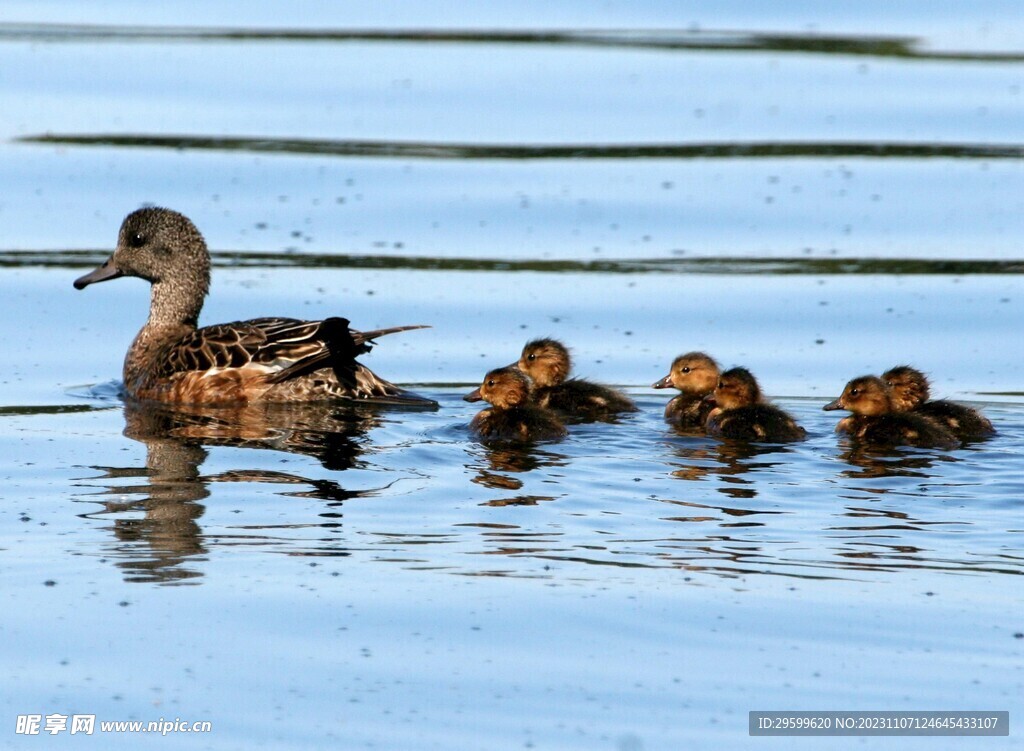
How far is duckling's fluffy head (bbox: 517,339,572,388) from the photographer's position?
11328 mm

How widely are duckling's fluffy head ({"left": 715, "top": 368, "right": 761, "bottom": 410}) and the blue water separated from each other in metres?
0.41

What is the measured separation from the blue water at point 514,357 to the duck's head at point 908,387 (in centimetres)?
45

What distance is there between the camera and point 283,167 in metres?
17.2

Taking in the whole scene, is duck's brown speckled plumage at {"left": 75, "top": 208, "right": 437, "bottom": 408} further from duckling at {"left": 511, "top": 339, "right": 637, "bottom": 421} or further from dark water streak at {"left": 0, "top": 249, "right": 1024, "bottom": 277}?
dark water streak at {"left": 0, "top": 249, "right": 1024, "bottom": 277}

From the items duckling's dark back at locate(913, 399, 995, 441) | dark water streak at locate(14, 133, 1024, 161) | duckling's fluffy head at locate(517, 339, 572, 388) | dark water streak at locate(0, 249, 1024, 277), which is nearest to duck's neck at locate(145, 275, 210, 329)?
dark water streak at locate(0, 249, 1024, 277)

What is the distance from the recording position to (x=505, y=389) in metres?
10.6

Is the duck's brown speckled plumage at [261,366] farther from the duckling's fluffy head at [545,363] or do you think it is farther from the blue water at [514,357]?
the duckling's fluffy head at [545,363]

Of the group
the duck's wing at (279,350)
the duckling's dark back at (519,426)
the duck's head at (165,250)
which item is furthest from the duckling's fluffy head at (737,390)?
the duck's head at (165,250)

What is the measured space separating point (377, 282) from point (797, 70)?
8.19 meters

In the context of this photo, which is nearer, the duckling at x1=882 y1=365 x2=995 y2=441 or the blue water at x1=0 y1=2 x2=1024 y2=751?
the blue water at x1=0 y1=2 x2=1024 y2=751

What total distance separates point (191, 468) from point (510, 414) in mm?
1797

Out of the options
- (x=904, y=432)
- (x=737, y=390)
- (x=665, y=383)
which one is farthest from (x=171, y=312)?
(x=904, y=432)

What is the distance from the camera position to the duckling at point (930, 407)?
10.1 meters

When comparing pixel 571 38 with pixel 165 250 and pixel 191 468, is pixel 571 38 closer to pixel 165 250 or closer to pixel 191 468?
pixel 165 250
